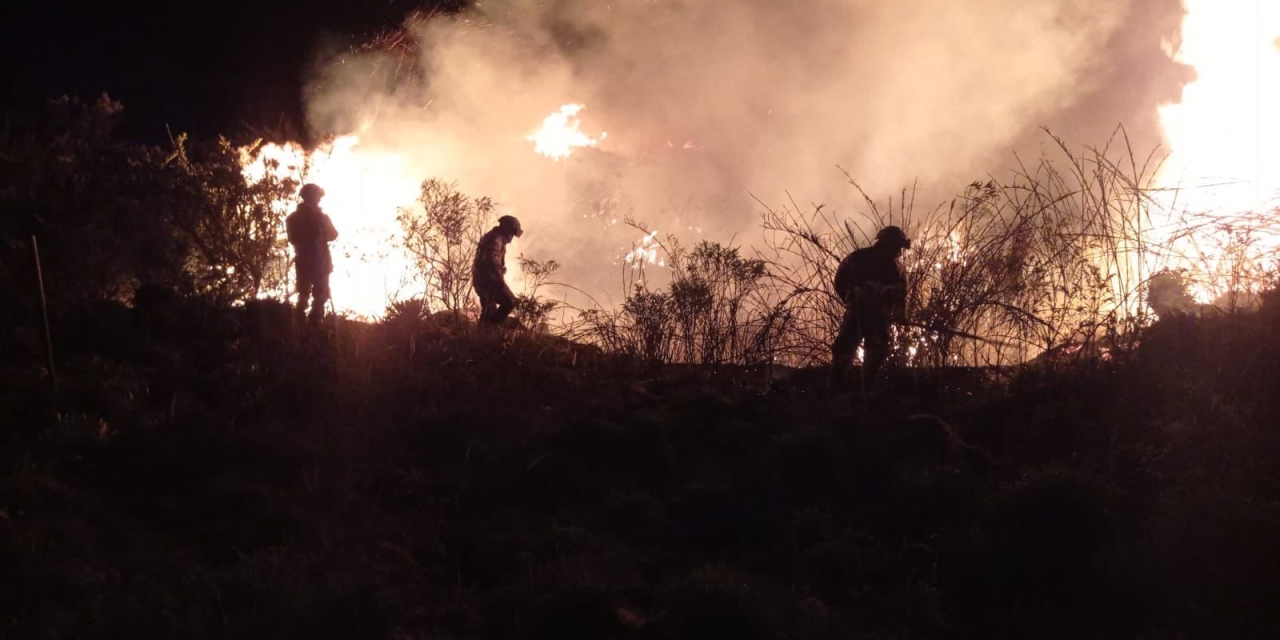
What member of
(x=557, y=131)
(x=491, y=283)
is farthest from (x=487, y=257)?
(x=557, y=131)

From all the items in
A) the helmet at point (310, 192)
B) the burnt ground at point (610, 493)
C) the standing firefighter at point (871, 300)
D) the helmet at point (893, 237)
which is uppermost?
the helmet at point (310, 192)

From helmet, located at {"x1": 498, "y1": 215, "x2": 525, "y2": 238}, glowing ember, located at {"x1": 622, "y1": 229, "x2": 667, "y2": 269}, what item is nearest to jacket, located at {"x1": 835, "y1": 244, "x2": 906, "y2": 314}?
glowing ember, located at {"x1": 622, "y1": 229, "x2": 667, "y2": 269}

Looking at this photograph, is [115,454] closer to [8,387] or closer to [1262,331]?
[8,387]

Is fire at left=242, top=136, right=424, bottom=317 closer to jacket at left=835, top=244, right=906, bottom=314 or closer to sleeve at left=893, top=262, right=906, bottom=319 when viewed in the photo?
jacket at left=835, top=244, right=906, bottom=314

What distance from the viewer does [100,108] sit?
462 inches

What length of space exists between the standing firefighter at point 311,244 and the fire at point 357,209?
1.85 ft

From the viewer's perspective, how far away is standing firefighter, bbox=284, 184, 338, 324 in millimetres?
11688

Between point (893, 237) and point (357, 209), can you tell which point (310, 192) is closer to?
point (357, 209)

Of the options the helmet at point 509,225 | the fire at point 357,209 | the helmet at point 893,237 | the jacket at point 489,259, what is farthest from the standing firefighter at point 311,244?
the helmet at point 893,237

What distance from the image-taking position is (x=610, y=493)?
7.73 meters

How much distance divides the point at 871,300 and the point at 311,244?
18.9ft

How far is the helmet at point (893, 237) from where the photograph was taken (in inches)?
385

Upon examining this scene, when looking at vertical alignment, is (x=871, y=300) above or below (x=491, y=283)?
below

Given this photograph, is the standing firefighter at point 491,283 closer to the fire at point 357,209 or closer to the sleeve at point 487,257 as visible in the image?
the sleeve at point 487,257
